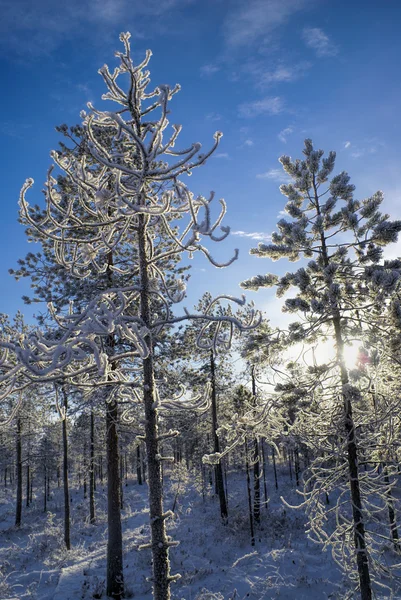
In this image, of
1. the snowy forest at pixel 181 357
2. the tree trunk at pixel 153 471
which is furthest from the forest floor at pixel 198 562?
the tree trunk at pixel 153 471

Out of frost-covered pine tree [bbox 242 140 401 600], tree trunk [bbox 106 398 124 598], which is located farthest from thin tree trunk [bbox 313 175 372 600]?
tree trunk [bbox 106 398 124 598]

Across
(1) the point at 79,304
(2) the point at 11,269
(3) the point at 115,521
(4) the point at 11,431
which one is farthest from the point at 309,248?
(4) the point at 11,431

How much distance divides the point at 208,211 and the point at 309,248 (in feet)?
16.4

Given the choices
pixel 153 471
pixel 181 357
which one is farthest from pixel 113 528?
pixel 153 471

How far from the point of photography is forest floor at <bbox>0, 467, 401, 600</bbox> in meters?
11.9

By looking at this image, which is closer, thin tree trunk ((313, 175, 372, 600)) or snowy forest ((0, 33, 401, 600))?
snowy forest ((0, 33, 401, 600))

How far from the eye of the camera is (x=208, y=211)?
3.48 meters

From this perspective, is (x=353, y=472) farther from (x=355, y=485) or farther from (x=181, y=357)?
(x=181, y=357)

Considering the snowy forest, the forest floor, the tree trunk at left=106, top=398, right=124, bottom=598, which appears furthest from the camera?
the forest floor

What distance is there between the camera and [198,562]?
1528cm

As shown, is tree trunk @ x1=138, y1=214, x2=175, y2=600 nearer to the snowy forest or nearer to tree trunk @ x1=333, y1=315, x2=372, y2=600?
the snowy forest

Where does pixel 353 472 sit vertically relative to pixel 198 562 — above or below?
above

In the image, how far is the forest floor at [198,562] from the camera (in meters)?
11.9

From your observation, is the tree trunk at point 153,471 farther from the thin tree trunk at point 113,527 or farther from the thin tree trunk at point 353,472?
the thin tree trunk at point 113,527
